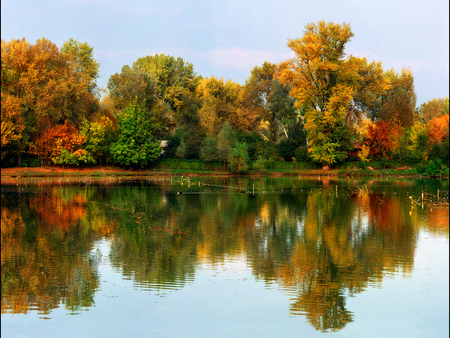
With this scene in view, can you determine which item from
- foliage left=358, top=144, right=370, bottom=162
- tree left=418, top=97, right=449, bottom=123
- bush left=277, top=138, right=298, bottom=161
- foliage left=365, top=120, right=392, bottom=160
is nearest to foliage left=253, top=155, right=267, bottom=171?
bush left=277, top=138, right=298, bottom=161

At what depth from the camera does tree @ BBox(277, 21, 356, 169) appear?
6506cm

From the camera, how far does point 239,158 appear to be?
6400cm

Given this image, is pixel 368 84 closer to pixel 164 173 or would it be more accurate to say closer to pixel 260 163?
pixel 260 163

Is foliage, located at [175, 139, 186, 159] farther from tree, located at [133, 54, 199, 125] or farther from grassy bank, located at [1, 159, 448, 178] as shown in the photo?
tree, located at [133, 54, 199, 125]

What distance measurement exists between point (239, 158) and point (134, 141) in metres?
13.9

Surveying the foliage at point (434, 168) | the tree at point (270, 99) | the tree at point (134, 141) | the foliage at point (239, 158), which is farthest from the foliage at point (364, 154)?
the tree at point (134, 141)

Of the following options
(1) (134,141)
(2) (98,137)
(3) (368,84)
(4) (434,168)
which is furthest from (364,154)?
(2) (98,137)

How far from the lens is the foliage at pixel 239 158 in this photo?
63625 millimetres

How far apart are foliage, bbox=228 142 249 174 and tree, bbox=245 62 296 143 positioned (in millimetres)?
12636

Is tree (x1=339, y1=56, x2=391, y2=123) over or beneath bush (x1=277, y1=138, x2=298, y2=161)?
over

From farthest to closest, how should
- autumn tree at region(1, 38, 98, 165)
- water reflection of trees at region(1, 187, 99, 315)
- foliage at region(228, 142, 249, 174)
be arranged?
1. foliage at region(228, 142, 249, 174)
2. autumn tree at region(1, 38, 98, 165)
3. water reflection of trees at region(1, 187, 99, 315)

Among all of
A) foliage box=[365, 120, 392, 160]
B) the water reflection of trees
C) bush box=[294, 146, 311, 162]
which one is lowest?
the water reflection of trees

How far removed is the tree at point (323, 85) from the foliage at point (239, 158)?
368 inches

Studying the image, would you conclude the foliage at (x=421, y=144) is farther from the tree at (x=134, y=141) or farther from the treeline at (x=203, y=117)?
the tree at (x=134, y=141)
